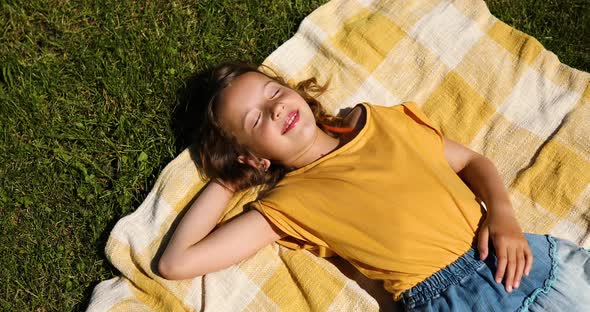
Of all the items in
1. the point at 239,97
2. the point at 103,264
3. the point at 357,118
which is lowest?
the point at 103,264

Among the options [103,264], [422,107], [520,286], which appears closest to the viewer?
[520,286]

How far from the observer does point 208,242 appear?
241cm

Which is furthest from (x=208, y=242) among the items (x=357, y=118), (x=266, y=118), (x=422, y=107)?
(x=422, y=107)

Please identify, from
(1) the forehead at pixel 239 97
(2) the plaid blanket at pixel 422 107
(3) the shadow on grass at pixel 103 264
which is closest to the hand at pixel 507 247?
(2) the plaid blanket at pixel 422 107

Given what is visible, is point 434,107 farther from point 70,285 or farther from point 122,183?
point 70,285

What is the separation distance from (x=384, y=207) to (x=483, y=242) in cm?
43

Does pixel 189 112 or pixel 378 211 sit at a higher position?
pixel 378 211

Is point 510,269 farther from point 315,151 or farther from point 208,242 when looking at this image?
point 208,242

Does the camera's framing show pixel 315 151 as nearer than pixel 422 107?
Yes

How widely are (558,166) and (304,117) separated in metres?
1.30

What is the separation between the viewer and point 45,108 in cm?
307

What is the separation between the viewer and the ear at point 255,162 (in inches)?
101

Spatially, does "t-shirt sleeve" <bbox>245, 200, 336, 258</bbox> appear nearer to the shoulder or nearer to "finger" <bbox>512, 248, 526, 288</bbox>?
the shoulder

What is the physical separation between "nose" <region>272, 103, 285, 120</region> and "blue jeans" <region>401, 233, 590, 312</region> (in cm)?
93
